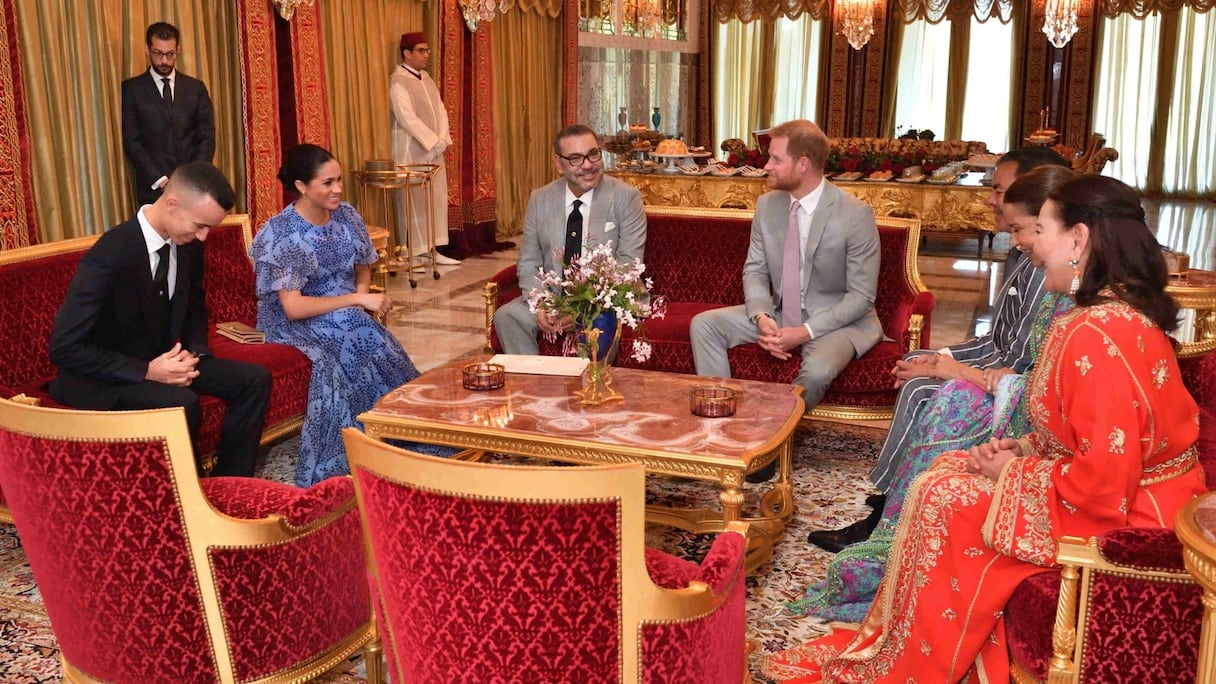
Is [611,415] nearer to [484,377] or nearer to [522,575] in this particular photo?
[484,377]

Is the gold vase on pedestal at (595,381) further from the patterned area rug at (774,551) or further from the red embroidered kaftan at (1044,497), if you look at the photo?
the red embroidered kaftan at (1044,497)

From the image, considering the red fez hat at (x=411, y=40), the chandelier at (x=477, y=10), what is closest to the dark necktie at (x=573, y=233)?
the red fez hat at (x=411, y=40)

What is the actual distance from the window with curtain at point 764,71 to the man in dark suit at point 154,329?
1364cm

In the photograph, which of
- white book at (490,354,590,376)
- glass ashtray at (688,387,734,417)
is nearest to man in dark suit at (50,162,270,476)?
white book at (490,354,590,376)

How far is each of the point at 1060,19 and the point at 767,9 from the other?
5.05m

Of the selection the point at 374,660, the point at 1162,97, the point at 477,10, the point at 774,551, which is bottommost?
the point at 774,551

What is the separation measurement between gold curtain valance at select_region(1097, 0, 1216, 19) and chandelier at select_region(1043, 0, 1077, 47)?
3165 mm

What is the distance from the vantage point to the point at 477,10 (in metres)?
10.0

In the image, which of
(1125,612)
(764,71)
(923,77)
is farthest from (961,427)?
(764,71)

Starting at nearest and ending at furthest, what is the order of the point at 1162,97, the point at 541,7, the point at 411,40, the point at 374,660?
the point at 374,660 → the point at 411,40 → the point at 541,7 → the point at 1162,97

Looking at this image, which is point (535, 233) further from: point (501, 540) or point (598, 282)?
point (501, 540)

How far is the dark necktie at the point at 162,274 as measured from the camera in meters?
3.74

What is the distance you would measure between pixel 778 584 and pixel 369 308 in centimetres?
209

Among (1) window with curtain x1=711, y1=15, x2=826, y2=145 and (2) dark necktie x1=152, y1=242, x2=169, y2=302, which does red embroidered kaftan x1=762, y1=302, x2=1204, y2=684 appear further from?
(1) window with curtain x1=711, y1=15, x2=826, y2=145
